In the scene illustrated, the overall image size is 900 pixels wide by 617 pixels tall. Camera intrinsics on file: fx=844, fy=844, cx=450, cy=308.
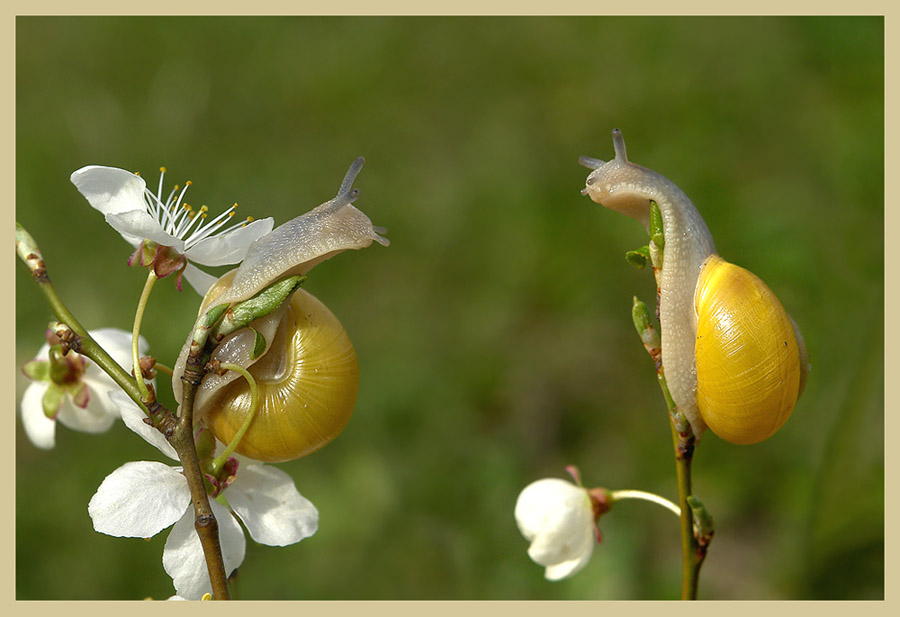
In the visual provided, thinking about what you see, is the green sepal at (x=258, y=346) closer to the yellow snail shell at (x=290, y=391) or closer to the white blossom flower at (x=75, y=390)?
the yellow snail shell at (x=290, y=391)

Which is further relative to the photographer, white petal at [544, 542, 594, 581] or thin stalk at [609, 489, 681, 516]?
white petal at [544, 542, 594, 581]

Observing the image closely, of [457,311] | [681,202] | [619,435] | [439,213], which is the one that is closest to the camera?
[681,202]

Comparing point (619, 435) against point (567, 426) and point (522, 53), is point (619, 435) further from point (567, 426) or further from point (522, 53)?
point (522, 53)

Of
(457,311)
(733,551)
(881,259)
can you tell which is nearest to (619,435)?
(733,551)

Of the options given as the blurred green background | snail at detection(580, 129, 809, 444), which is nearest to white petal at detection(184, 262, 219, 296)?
snail at detection(580, 129, 809, 444)

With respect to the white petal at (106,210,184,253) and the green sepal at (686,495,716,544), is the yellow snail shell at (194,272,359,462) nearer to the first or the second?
the white petal at (106,210,184,253)
